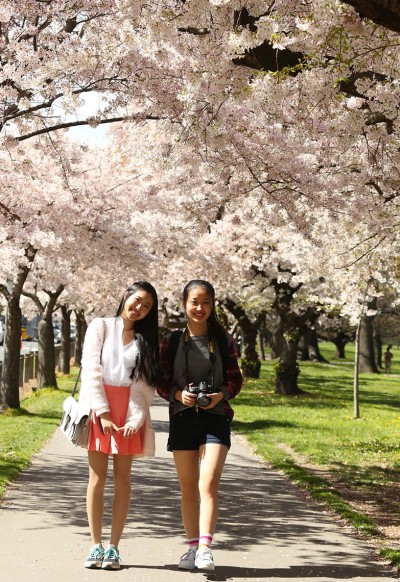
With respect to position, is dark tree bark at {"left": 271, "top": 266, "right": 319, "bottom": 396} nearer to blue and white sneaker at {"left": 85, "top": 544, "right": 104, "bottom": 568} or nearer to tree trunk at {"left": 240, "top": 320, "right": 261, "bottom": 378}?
tree trunk at {"left": 240, "top": 320, "right": 261, "bottom": 378}

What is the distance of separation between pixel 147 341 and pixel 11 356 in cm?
1382

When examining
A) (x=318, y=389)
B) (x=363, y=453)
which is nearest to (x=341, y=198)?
(x=363, y=453)

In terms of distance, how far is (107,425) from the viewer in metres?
5.75

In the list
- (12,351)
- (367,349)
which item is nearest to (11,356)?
(12,351)

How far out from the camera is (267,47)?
25.6ft

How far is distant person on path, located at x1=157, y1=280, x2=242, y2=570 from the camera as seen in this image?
19.2ft

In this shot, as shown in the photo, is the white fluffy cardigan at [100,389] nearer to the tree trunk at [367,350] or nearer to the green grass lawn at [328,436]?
the green grass lawn at [328,436]

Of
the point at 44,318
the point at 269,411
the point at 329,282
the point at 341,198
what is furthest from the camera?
the point at 329,282

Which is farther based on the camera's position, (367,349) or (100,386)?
(367,349)

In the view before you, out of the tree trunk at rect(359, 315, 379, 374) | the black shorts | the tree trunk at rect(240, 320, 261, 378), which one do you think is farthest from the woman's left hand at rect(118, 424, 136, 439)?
the tree trunk at rect(359, 315, 379, 374)

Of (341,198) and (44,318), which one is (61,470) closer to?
(341,198)

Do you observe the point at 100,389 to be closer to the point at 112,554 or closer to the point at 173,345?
the point at 173,345

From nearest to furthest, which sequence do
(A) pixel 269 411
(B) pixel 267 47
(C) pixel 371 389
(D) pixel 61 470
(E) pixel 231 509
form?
1. (B) pixel 267 47
2. (E) pixel 231 509
3. (D) pixel 61 470
4. (A) pixel 269 411
5. (C) pixel 371 389

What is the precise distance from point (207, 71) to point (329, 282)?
64.9 feet
